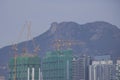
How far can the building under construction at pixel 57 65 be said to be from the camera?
78.3 feet

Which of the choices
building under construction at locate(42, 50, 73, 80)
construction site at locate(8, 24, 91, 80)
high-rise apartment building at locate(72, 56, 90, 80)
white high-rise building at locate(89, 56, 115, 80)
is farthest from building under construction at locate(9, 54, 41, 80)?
white high-rise building at locate(89, 56, 115, 80)

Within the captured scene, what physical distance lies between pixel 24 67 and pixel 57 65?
8.72 ft

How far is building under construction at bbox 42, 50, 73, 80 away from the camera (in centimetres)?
2388

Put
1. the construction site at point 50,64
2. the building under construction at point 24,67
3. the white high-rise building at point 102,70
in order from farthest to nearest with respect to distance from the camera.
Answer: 1. the white high-rise building at point 102,70
2. the construction site at point 50,64
3. the building under construction at point 24,67

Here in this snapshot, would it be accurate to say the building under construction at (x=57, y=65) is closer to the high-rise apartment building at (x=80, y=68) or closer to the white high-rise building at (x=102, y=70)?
the high-rise apartment building at (x=80, y=68)

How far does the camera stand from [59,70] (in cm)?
2430

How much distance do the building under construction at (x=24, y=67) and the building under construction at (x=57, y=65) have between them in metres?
1.62

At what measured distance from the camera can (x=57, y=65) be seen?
2467cm

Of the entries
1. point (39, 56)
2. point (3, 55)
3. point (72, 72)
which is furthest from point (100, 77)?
point (3, 55)

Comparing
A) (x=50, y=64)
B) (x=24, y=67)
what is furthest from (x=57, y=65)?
(x=24, y=67)

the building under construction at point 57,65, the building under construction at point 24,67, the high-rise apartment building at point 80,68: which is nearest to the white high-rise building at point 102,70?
the high-rise apartment building at point 80,68

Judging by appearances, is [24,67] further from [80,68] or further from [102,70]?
[102,70]

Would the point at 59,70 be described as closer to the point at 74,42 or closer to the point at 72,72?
the point at 72,72

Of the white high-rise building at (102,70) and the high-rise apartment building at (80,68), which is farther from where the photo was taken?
the high-rise apartment building at (80,68)
